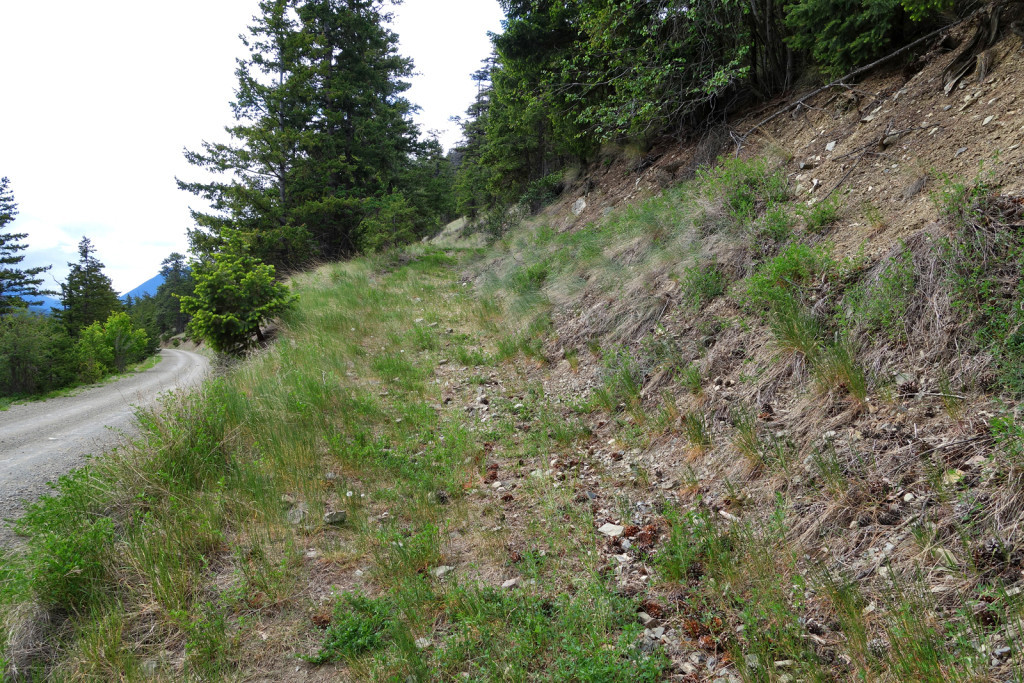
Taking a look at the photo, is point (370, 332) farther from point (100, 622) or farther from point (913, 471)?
point (913, 471)

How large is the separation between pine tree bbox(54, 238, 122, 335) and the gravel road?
36182mm

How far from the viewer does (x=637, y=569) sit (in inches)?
112

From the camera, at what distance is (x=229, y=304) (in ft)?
30.9

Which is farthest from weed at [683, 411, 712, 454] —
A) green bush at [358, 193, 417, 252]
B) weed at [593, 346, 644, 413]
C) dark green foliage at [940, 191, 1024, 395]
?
green bush at [358, 193, 417, 252]

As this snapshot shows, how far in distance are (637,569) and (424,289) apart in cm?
1113

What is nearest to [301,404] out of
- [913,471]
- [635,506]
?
[635,506]

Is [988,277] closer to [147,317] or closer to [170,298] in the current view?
[147,317]

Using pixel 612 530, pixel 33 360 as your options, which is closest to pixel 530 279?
pixel 612 530

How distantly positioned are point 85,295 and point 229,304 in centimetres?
3927

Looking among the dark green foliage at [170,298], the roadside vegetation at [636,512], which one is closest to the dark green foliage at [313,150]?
the roadside vegetation at [636,512]

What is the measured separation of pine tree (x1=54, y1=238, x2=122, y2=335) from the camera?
117ft

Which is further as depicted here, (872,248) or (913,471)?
(872,248)

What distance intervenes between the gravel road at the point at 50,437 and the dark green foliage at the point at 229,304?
1094mm

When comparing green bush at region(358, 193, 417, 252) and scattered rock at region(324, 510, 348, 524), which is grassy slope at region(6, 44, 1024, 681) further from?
green bush at region(358, 193, 417, 252)
